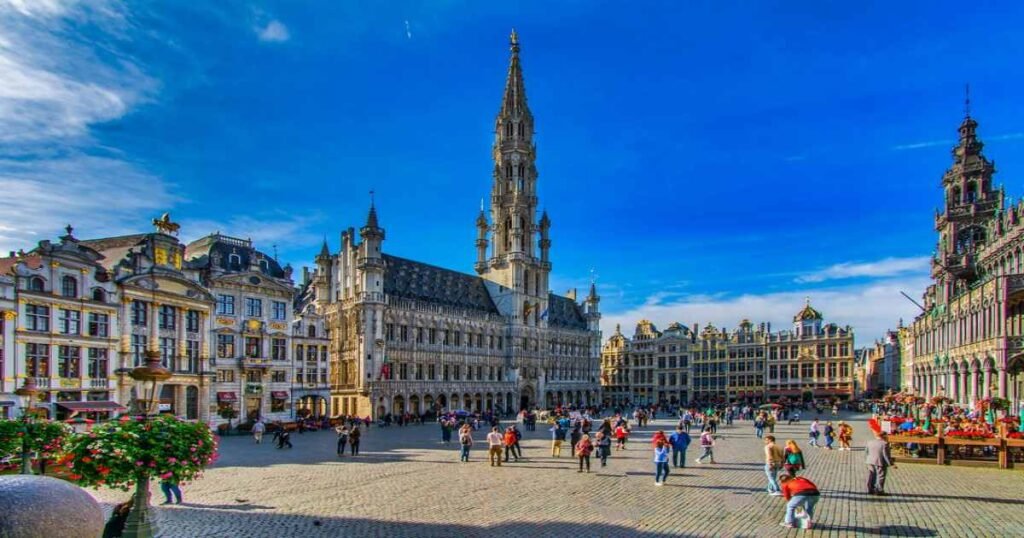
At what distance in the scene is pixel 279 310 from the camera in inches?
2153

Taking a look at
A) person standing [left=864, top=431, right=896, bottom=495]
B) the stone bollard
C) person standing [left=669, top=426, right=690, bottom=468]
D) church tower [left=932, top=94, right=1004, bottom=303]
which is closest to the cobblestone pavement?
person standing [left=864, top=431, right=896, bottom=495]

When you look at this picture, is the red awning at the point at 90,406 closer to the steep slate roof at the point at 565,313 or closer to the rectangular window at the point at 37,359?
the rectangular window at the point at 37,359

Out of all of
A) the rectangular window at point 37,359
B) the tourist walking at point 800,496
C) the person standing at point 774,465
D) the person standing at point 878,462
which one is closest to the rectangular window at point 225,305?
the rectangular window at point 37,359

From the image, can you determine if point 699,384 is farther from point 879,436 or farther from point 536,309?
point 879,436

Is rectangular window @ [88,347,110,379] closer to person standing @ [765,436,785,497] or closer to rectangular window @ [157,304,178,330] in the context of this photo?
rectangular window @ [157,304,178,330]

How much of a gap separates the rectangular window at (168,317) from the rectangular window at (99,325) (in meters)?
3.47

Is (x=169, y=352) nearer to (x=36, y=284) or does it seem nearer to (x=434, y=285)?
(x=36, y=284)

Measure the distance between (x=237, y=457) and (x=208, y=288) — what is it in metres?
22.2

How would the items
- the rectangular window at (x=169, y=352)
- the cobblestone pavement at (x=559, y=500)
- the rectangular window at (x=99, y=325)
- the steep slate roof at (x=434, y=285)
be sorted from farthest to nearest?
1. the steep slate roof at (x=434, y=285)
2. the rectangular window at (x=169, y=352)
3. the rectangular window at (x=99, y=325)
4. the cobblestone pavement at (x=559, y=500)

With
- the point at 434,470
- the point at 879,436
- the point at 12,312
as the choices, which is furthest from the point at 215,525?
the point at 12,312

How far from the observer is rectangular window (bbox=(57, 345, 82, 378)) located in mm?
38250

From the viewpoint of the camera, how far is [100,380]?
40.6 metres

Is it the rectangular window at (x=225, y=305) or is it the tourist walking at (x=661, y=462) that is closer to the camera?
the tourist walking at (x=661, y=462)

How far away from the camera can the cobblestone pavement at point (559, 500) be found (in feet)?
49.4
